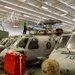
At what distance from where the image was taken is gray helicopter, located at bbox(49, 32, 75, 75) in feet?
11.2

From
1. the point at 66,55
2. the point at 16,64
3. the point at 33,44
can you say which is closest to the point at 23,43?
the point at 33,44

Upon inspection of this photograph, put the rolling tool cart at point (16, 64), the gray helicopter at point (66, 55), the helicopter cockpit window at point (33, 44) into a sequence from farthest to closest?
the helicopter cockpit window at point (33, 44) → the rolling tool cart at point (16, 64) → the gray helicopter at point (66, 55)

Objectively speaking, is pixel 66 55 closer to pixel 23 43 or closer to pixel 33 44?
pixel 33 44

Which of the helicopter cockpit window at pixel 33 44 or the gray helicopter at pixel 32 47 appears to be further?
the helicopter cockpit window at pixel 33 44

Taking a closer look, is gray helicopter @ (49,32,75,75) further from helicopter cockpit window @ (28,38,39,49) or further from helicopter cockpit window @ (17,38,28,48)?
helicopter cockpit window @ (17,38,28,48)

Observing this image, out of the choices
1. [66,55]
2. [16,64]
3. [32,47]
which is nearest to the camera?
[66,55]

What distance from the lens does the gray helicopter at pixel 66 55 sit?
135 inches

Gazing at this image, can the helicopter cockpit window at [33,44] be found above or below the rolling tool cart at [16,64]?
above

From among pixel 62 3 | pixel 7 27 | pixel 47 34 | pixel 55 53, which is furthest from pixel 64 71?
pixel 7 27

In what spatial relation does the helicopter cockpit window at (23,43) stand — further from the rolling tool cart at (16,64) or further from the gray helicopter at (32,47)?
the rolling tool cart at (16,64)

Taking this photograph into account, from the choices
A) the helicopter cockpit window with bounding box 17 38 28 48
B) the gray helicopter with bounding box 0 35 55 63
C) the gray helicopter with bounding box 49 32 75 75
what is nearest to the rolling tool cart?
the gray helicopter with bounding box 49 32 75 75

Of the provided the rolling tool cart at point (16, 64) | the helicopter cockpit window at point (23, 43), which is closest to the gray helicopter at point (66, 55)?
the rolling tool cart at point (16, 64)

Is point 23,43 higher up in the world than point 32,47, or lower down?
higher up

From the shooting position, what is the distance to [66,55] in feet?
12.7
